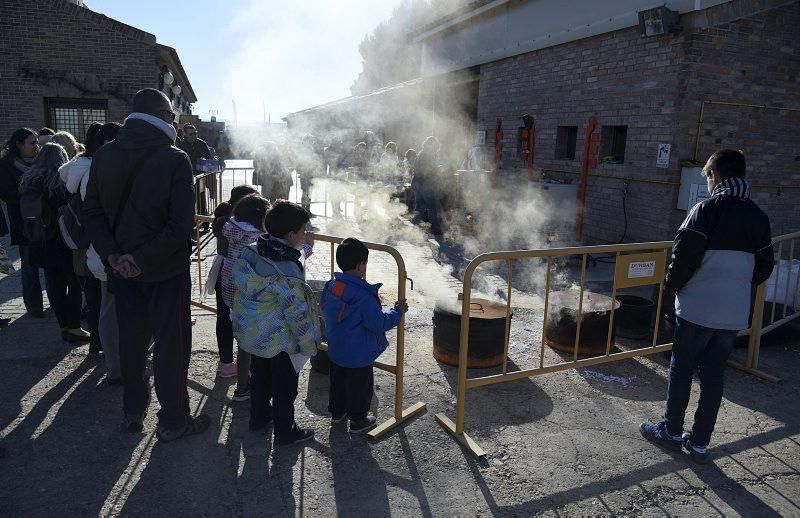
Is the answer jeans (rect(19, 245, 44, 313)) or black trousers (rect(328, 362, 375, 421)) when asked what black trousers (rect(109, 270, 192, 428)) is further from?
jeans (rect(19, 245, 44, 313))

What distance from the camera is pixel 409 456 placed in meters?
3.68

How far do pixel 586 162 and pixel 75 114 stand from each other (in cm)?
1245

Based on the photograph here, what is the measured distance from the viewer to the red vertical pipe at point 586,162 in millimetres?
10531

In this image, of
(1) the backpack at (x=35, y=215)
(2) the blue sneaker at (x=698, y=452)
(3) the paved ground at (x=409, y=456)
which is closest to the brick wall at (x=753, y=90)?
(3) the paved ground at (x=409, y=456)

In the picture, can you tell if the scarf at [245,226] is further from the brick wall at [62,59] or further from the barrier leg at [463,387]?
the brick wall at [62,59]

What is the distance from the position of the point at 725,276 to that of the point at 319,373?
3.16m

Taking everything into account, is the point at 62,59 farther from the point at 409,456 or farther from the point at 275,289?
the point at 409,456

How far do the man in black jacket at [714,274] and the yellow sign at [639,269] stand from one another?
728 mm

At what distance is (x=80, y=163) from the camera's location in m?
4.34

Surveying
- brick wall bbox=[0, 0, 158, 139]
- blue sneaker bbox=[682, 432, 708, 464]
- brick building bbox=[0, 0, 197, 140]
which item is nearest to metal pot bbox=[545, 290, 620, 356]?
blue sneaker bbox=[682, 432, 708, 464]

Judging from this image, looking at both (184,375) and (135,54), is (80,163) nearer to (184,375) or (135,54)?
(184,375)

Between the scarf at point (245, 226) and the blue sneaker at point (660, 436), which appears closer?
the blue sneaker at point (660, 436)

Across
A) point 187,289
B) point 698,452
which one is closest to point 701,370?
point 698,452

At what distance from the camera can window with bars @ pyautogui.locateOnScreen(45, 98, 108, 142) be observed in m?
14.2
